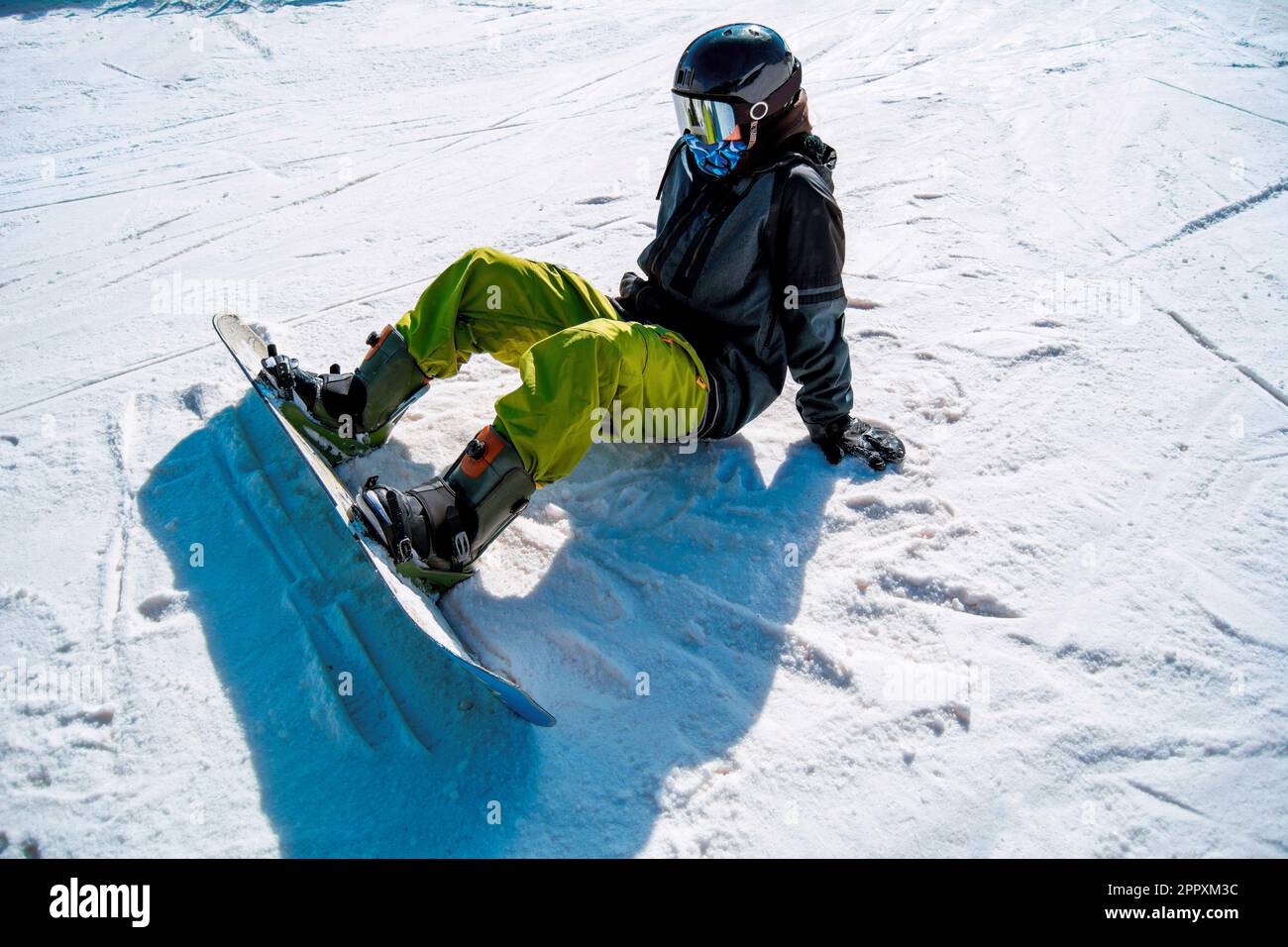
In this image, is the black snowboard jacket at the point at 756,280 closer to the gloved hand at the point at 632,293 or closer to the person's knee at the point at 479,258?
the gloved hand at the point at 632,293

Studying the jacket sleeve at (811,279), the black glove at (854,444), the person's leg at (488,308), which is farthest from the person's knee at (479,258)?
the black glove at (854,444)

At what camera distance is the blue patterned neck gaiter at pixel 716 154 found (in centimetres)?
254

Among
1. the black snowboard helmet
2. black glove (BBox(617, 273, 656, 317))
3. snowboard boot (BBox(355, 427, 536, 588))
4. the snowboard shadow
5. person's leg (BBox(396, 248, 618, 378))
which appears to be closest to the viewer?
the snowboard shadow

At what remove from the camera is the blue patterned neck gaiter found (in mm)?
2537

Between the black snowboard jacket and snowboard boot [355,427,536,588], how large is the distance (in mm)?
786

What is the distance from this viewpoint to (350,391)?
2730 mm

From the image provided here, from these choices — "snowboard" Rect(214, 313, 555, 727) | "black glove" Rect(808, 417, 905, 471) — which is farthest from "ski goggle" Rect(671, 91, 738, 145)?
"snowboard" Rect(214, 313, 555, 727)

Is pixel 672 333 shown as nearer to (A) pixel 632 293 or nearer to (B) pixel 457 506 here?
(A) pixel 632 293

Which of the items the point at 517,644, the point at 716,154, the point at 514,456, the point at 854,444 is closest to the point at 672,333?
the point at 716,154

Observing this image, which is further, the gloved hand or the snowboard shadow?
the gloved hand

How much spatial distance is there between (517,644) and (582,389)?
2.53ft

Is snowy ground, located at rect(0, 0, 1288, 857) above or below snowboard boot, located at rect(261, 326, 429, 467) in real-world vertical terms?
below

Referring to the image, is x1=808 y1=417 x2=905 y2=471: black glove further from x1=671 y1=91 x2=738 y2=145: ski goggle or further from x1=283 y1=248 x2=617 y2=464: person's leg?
x1=671 y1=91 x2=738 y2=145: ski goggle
